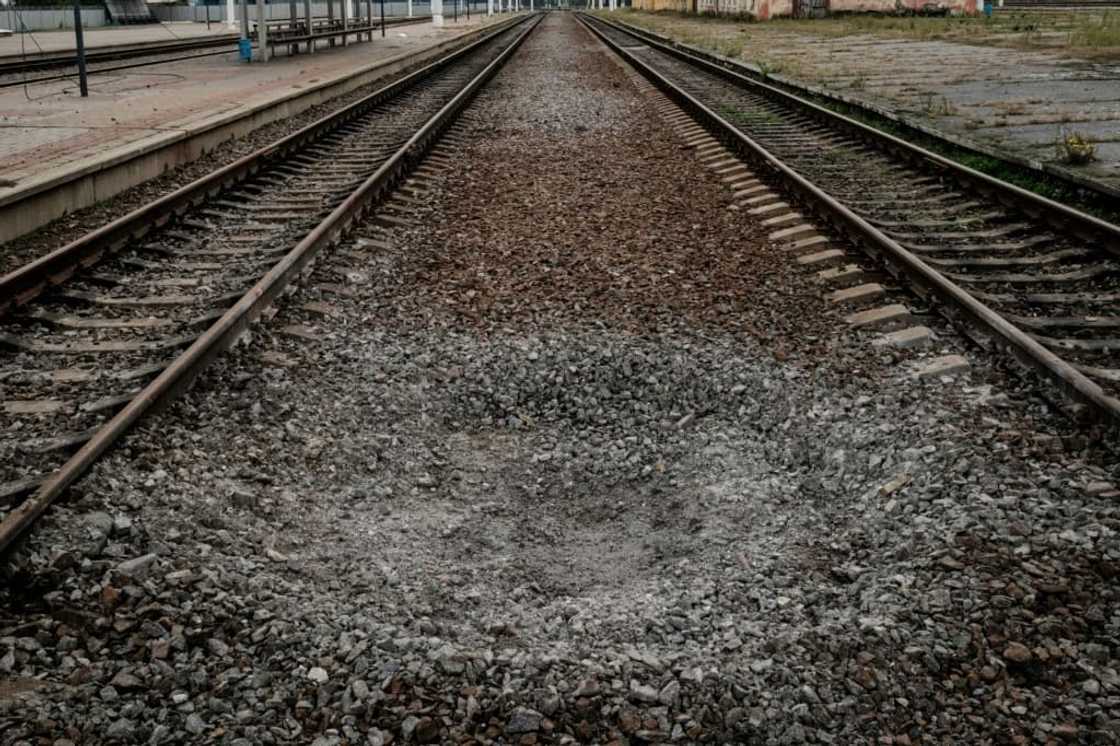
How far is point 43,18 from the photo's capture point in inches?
1756

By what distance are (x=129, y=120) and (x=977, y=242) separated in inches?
383

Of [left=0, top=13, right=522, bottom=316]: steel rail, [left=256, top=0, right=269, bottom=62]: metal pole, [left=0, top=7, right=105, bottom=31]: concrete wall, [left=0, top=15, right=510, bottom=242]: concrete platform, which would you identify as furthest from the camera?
[left=0, top=7, right=105, bottom=31]: concrete wall

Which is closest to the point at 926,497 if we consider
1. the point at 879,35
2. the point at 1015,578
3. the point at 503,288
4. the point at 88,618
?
the point at 1015,578

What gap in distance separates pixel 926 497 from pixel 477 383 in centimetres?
237

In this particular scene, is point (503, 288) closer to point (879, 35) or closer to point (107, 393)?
point (107, 393)

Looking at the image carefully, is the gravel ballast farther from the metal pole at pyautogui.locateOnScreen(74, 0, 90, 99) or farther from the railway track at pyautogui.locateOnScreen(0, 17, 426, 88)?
the railway track at pyautogui.locateOnScreen(0, 17, 426, 88)

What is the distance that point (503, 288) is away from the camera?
6707 mm

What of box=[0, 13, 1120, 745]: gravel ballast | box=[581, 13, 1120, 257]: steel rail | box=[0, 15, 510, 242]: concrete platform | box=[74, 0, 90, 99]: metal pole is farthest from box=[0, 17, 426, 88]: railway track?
box=[0, 13, 1120, 745]: gravel ballast

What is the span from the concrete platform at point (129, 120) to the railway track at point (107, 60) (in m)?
1.07

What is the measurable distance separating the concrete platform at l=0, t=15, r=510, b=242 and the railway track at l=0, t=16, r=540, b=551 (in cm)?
100

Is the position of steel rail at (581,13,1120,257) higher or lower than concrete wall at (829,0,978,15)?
lower

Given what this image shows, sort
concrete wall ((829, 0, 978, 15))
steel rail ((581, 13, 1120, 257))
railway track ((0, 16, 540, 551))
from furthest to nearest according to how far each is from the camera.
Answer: concrete wall ((829, 0, 978, 15)) < steel rail ((581, 13, 1120, 257)) < railway track ((0, 16, 540, 551))

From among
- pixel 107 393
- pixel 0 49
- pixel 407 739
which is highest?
pixel 0 49

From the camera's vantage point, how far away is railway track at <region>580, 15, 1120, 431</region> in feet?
17.1
